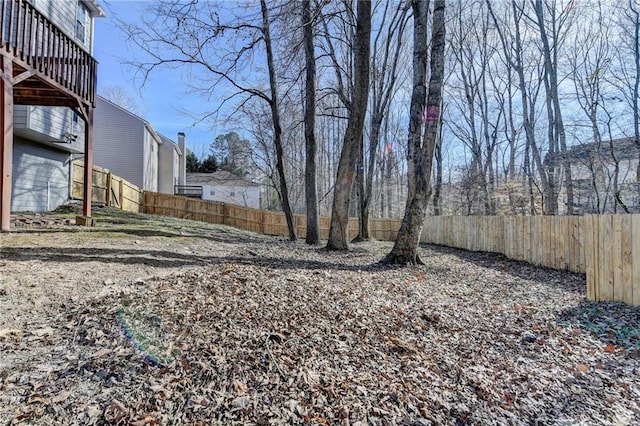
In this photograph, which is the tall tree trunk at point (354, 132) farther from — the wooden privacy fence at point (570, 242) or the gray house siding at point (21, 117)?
the gray house siding at point (21, 117)

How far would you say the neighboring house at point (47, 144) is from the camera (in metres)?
7.58

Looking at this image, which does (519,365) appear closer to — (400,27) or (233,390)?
(233,390)

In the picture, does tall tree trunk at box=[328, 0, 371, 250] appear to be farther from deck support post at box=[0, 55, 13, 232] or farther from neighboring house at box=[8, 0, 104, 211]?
neighboring house at box=[8, 0, 104, 211]

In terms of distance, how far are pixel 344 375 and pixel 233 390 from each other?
663 millimetres

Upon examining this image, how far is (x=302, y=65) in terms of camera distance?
916cm

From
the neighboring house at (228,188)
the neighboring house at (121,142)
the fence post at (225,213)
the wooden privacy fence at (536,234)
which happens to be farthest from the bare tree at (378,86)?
the neighboring house at (228,188)

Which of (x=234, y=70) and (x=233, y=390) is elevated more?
(x=234, y=70)

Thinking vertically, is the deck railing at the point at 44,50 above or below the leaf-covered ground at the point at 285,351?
above

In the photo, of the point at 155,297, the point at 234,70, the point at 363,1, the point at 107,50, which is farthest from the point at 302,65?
the point at 155,297

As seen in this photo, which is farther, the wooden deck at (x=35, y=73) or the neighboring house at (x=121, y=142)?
the neighboring house at (x=121, y=142)

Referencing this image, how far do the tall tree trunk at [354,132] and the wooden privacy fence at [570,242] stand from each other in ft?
14.0

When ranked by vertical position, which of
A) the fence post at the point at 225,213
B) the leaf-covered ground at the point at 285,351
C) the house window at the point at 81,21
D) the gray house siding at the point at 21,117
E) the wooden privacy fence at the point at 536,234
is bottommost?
the leaf-covered ground at the point at 285,351

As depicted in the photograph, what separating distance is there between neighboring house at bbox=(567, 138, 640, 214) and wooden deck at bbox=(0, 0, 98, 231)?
14.3 m

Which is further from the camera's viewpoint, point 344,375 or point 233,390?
point 344,375
